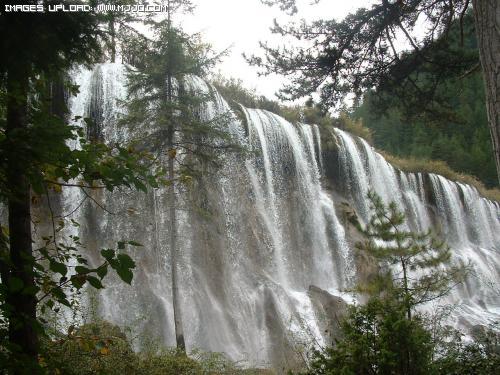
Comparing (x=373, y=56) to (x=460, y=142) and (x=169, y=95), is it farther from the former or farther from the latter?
(x=460, y=142)

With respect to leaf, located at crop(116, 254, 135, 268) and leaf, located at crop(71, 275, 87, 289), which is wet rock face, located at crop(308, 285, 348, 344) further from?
leaf, located at crop(116, 254, 135, 268)

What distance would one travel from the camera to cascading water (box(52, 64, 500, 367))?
12906 millimetres

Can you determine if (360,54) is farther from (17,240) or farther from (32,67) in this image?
(17,240)

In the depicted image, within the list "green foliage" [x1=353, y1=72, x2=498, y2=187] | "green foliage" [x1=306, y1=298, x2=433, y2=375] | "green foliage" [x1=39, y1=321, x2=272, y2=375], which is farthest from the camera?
"green foliage" [x1=353, y1=72, x2=498, y2=187]

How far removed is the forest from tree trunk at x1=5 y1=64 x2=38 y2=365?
0.01 meters

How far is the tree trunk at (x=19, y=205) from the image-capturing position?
239 centimetres


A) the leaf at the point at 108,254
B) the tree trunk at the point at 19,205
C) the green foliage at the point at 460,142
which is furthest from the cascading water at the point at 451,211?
the leaf at the point at 108,254

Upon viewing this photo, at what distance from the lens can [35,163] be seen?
2545 mm

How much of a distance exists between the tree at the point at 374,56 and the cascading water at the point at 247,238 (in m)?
5.35

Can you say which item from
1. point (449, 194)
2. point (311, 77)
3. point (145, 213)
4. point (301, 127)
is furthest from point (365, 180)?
point (311, 77)

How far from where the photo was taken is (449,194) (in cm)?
2819

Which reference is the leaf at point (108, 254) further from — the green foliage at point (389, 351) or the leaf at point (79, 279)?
the green foliage at point (389, 351)

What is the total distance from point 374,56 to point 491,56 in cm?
400

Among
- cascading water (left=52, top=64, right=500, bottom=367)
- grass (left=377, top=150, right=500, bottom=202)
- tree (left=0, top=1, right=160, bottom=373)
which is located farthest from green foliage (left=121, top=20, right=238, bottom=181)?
grass (left=377, top=150, right=500, bottom=202)
